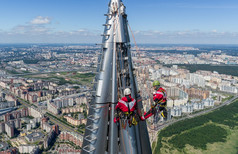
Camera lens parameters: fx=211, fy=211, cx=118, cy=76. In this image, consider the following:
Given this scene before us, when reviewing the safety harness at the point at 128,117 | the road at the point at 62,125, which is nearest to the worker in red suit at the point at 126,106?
the safety harness at the point at 128,117

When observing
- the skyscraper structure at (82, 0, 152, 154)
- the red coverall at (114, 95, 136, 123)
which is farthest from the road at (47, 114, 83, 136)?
the red coverall at (114, 95, 136, 123)

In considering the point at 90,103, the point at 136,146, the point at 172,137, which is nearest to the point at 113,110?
the point at 90,103

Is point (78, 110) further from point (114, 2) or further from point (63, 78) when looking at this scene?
point (114, 2)

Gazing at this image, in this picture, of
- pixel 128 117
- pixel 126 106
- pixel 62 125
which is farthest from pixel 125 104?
pixel 62 125

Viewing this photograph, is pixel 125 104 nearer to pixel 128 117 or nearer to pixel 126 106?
pixel 126 106

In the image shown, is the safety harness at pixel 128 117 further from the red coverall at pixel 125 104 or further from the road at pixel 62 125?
the road at pixel 62 125

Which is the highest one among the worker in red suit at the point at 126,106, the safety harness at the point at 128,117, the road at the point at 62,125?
the worker in red suit at the point at 126,106

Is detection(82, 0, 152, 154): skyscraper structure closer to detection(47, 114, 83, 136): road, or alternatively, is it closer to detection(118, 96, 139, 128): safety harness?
detection(118, 96, 139, 128): safety harness

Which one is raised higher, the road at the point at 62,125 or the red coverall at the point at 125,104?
the red coverall at the point at 125,104
